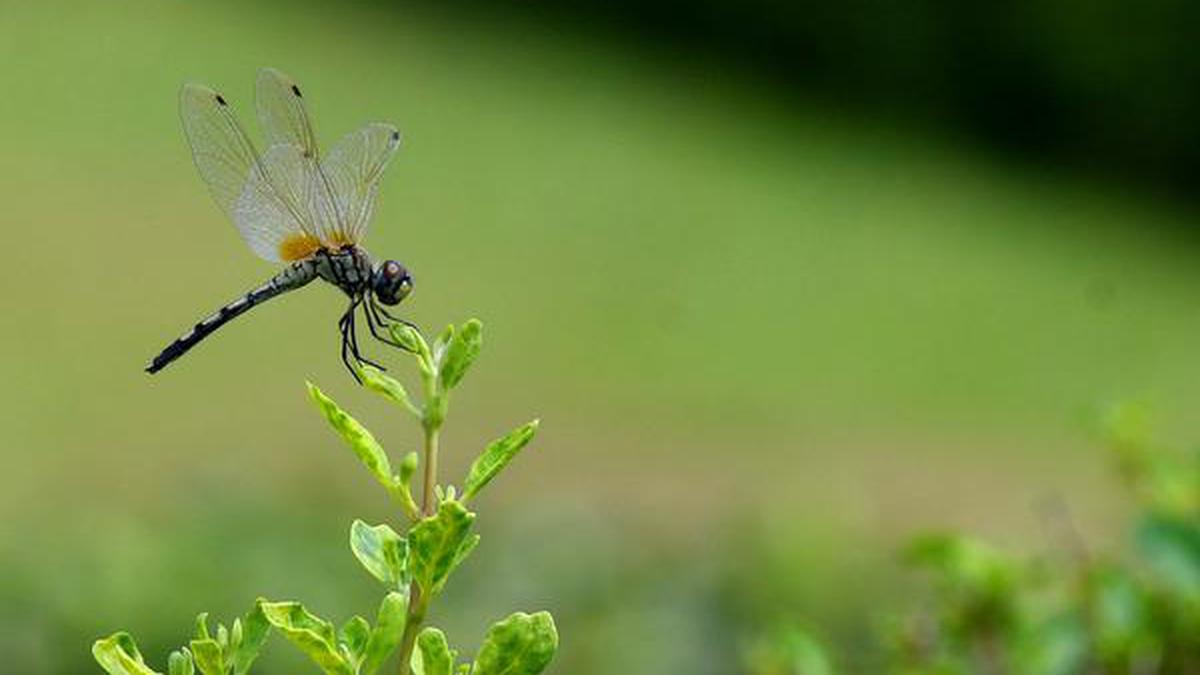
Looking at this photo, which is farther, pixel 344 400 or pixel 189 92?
pixel 344 400

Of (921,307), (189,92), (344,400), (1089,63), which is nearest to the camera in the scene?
(189,92)

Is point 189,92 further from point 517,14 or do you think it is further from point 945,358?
point 517,14

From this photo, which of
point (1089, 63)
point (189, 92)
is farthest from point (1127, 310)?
point (189, 92)

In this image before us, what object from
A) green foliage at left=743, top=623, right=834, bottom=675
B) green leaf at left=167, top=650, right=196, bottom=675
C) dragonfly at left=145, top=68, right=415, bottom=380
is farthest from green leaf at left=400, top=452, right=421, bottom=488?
green foliage at left=743, top=623, right=834, bottom=675

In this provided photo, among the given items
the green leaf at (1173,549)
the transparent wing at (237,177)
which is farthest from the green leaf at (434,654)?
the green leaf at (1173,549)

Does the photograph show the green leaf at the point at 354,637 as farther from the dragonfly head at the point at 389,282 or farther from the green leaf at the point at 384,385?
the dragonfly head at the point at 389,282

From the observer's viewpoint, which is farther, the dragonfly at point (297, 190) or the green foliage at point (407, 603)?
the dragonfly at point (297, 190)

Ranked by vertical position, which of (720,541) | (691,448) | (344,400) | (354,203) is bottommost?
(691,448)

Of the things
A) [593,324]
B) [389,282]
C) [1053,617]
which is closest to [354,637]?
[389,282]
